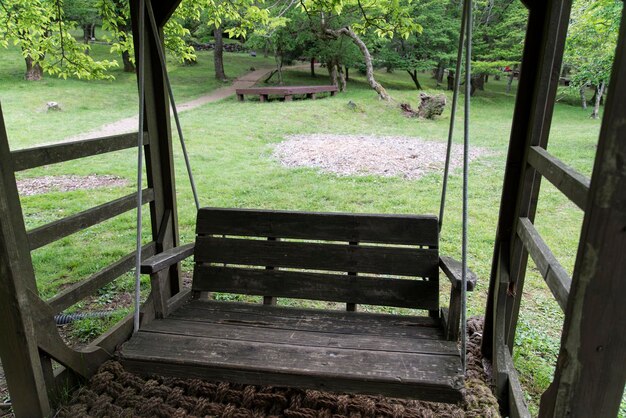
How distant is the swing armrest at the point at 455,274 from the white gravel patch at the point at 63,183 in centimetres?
672

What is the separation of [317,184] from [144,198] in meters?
4.70

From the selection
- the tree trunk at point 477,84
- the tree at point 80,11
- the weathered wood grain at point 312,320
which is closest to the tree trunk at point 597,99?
the tree trunk at point 477,84

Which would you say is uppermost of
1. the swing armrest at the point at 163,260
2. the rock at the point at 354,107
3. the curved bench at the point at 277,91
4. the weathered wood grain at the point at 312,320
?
the curved bench at the point at 277,91

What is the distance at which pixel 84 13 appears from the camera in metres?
23.0

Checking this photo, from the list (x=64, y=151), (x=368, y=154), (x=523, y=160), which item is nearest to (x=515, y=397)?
(x=523, y=160)

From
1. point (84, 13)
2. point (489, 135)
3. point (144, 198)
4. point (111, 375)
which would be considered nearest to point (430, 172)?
point (489, 135)

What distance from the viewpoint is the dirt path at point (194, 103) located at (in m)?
12.0

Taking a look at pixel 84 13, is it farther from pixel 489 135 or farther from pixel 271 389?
pixel 271 389

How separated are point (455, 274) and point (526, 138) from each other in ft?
3.15

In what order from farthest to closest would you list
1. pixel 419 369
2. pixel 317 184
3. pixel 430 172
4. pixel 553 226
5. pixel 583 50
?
1. pixel 583 50
2. pixel 430 172
3. pixel 317 184
4. pixel 553 226
5. pixel 419 369

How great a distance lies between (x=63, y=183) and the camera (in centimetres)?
806

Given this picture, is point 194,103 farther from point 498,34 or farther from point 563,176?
point 563,176

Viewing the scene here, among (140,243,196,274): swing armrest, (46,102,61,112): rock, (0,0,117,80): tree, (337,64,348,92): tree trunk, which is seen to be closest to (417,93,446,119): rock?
(337,64,348,92): tree trunk

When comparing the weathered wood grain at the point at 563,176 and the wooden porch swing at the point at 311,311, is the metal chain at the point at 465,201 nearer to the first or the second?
the wooden porch swing at the point at 311,311
